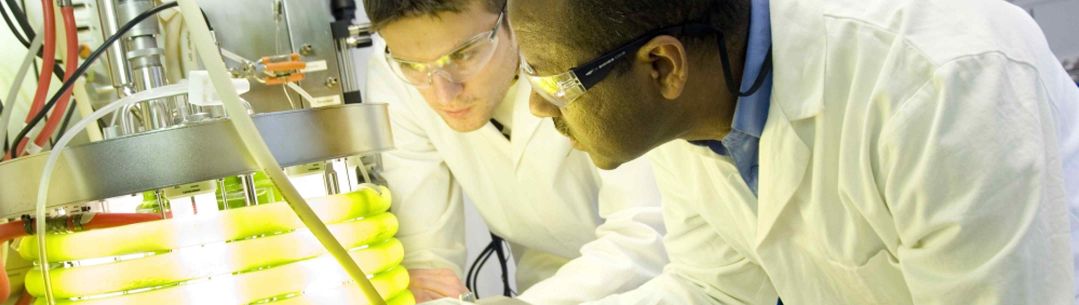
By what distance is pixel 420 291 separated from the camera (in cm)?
200

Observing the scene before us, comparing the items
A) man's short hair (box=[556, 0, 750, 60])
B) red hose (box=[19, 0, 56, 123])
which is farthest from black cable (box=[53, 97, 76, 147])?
man's short hair (box=[556, 0, 750, 60])

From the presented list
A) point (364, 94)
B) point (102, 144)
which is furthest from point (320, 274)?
point (364, 94)

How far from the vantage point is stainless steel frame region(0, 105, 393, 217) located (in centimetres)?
81

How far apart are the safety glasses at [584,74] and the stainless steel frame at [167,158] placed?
13.6 inches

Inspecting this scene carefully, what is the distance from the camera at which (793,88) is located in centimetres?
108

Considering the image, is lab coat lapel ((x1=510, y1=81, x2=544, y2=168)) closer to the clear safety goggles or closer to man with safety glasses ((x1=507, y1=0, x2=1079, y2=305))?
the clear safety goggles

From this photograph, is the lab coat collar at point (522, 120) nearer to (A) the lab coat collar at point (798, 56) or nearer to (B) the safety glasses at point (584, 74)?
(B) the safety glasses at point (584, 74)

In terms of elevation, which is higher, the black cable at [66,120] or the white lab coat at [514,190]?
the black cable at [66,120]

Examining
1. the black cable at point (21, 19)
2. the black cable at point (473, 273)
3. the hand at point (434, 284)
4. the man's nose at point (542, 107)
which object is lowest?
the black cable at point (473, 273)

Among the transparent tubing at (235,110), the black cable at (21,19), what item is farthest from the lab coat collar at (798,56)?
the black cable at (21,19)

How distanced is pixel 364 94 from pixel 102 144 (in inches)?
57.1

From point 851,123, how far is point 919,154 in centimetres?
10

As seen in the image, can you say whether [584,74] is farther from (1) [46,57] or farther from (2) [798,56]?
(1) [46,57]

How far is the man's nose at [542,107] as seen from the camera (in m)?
1.20
